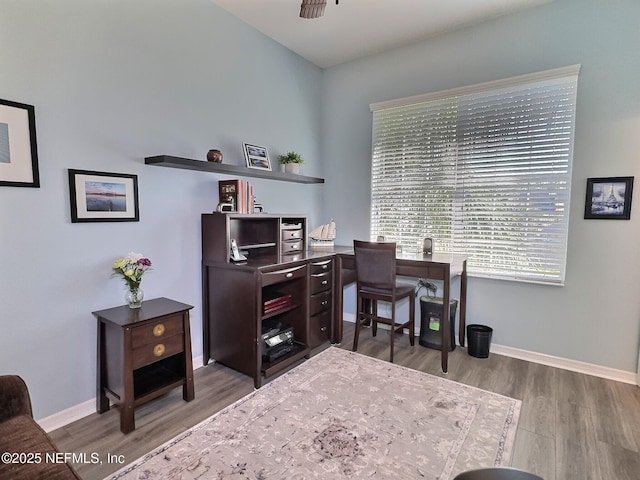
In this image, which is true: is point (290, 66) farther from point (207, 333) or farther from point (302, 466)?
point (302, 466)

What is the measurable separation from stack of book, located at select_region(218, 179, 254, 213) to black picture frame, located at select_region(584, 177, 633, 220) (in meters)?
2.69

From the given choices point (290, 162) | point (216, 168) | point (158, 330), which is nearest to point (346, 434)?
point (158, 330)

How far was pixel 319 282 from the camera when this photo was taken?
2996 mm

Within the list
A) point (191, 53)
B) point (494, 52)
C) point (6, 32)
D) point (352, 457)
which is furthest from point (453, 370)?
point (6, 32)

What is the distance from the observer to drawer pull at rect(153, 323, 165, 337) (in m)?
2.02

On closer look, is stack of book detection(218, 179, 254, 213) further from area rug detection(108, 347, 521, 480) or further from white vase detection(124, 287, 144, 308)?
area rug detection(108, 347, 521, 480)

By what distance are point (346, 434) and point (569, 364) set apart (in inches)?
82.7

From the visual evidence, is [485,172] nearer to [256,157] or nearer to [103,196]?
[256,157]

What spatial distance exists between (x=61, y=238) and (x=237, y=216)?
107 centimetres

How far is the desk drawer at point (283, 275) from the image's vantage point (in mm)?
2414

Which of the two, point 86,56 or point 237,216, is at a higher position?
point 86,56

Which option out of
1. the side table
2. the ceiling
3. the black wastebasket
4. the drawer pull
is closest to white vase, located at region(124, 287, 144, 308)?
the side table

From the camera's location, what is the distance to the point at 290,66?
3537 millimetres

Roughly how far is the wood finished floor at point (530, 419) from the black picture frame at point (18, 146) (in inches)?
57.2
